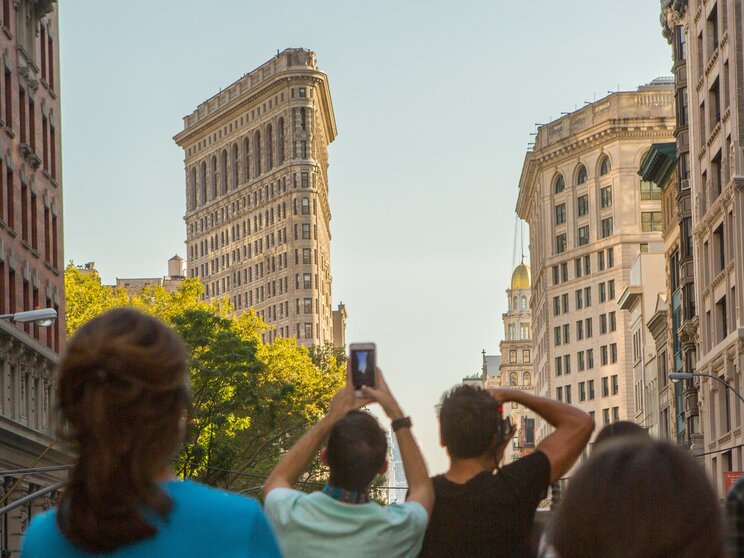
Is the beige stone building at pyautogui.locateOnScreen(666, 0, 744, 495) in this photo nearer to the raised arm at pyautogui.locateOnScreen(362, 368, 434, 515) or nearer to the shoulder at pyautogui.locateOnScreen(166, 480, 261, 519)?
the raised arm at pyautogui.locateOnScreen(362, 368, 434, 515)

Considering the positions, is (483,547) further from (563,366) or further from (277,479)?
(563,366)

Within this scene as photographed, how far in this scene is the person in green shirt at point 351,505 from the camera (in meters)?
6.04

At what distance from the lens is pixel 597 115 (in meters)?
138

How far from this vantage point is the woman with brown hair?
3904 millimetres

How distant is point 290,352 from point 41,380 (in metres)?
33.8

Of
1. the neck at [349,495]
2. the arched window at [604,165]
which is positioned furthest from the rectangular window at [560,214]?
the neck at [349,495]

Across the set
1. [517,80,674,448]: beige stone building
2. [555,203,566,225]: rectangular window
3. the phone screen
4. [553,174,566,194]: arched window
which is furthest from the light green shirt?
[553,174,566,194]: arched window

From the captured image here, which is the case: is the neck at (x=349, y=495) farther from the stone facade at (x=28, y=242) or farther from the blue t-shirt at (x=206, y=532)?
the stone facade at (x=28, y=242)

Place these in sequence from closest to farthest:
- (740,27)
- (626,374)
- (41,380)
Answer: (41,380) < (740,27) < (626,374)

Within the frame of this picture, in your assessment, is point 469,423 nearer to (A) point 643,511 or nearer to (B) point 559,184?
(A) point 643,511

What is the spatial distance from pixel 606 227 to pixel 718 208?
80.4 meters

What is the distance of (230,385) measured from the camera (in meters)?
61.8

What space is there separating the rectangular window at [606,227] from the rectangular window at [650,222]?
2755 mm

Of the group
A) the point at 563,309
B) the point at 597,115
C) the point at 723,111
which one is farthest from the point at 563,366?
the point at 723,111
